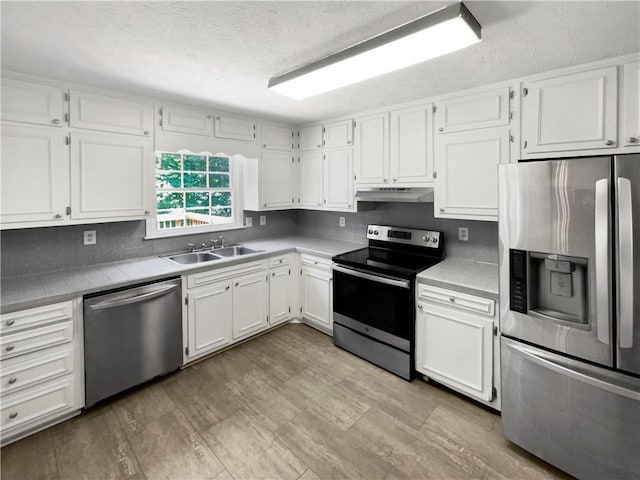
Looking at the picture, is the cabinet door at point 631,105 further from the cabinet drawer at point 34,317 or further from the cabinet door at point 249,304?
the cabinet drawer at point 34,317

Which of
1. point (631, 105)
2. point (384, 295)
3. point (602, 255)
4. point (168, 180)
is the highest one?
point (631, 105)

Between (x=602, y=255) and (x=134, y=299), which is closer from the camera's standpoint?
(x=602, y=255)

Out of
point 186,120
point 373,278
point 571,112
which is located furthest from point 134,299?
point 571,112

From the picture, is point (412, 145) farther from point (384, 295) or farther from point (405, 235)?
point (384, 295)

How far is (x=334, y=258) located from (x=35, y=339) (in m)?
2.23

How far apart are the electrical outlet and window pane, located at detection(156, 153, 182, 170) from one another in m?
0.87

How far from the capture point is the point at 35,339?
78.6 inches

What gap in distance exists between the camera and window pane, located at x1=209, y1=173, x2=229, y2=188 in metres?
3.62

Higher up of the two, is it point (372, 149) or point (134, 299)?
point (372, 149)

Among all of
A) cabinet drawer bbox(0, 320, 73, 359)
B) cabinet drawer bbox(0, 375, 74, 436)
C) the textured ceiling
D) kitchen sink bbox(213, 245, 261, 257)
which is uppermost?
the textured ceiling

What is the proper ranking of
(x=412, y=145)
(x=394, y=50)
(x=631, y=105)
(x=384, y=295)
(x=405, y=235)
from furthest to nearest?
(x=405, y=235), (x=412, y=145), (x=384, y=295), (x=631, y=105), (x=394, y=50)

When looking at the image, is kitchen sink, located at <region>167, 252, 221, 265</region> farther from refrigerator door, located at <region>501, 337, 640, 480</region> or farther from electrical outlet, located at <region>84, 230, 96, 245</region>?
refrigerator door, located at <region>501, 337, 640, 480</region>

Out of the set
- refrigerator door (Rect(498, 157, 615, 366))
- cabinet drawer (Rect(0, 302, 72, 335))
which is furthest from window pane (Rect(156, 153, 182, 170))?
refrigerator door (Rect(498, 157, 615, 366))

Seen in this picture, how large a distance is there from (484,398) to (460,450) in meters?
0.46
